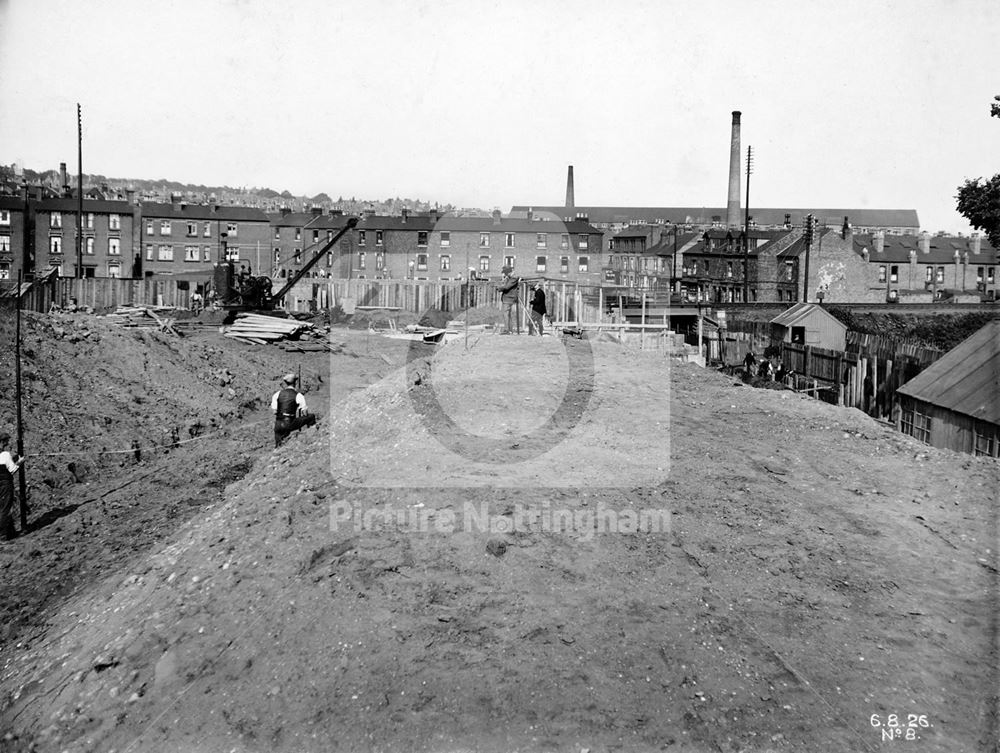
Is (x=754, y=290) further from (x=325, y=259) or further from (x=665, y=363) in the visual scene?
(x=665, y=363)

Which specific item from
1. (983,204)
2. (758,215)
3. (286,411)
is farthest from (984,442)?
(758,215)

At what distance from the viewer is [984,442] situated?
15766 millimetres

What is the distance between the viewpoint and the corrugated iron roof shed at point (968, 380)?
1612 cm

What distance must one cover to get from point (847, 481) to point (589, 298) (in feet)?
92.7

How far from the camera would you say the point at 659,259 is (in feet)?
237

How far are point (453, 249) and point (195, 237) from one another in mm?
20574

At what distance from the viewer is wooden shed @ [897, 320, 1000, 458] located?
52.1ft

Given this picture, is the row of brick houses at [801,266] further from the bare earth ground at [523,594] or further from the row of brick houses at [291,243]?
the bare earth ground at [523,594]

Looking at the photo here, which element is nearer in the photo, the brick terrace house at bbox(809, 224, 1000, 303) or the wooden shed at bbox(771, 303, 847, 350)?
the wooden shed at bbox(771, 303, 847, 350)

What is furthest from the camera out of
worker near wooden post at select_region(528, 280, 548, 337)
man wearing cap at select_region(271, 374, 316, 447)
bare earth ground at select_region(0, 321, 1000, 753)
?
worker near wooden post at select_region(528, 280, 548, 337)

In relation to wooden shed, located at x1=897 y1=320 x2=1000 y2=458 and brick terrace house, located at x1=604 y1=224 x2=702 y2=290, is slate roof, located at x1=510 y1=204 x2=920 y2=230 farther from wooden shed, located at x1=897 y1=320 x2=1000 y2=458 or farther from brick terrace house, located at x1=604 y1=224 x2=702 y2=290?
wooden shed, located at x1=897 y1=320 x2=1000 y2=458

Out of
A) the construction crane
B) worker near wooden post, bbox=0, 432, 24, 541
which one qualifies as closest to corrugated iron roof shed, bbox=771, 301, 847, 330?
the construction crane

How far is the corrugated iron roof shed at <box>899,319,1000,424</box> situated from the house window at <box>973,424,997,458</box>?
22 centimetres

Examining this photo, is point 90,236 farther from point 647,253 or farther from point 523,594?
point 523,594
